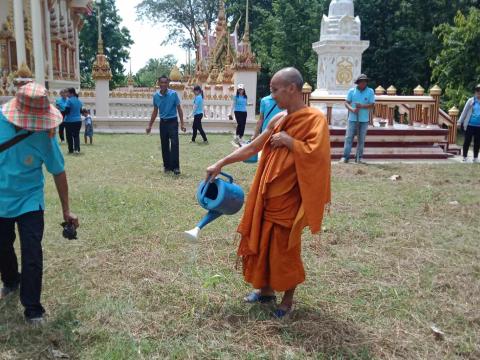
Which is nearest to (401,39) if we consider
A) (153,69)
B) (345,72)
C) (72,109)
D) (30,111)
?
(345,72)

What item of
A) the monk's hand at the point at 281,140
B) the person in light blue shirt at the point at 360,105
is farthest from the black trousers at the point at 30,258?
the person in light blue shirt at the point at 360,105

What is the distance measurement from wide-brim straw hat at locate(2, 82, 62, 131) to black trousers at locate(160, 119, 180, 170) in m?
5.24

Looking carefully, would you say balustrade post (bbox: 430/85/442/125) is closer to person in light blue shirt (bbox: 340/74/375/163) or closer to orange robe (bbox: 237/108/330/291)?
person in light blue shirt (bbox: 340/74/375/163)

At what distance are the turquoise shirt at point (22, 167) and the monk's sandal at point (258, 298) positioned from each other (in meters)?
1.62

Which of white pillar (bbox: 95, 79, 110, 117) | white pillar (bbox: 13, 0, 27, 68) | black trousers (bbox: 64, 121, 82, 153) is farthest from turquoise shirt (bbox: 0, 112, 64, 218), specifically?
white pillar (bbox: 95, 79, 110, 117)

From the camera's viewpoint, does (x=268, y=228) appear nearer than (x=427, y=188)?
Yes

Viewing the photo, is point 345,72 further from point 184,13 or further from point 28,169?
point 184,13

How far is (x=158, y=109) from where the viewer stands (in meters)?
8.49

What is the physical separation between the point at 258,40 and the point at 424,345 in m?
32.1

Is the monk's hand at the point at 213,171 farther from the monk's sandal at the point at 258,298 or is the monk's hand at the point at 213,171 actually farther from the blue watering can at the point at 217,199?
the monk's sandal at the point at 258,298

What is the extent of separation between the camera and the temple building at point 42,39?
15633 millimetres

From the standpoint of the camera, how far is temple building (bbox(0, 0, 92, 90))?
15.6m

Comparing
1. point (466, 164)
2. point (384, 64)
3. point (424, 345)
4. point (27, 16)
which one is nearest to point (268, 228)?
point (424, 345)

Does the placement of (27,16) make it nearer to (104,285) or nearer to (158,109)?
(158,109)
